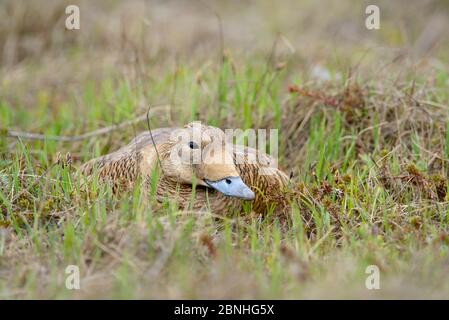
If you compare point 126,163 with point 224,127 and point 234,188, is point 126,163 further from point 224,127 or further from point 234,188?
point 224,127

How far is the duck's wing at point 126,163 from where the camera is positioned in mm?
3732

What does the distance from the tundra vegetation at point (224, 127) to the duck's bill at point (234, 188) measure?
0.58 feet

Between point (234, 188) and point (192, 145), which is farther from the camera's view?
point (192, 145)

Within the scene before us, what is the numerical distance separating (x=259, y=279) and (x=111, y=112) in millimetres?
2413

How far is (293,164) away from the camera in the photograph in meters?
4.59

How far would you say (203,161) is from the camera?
3.44 metres

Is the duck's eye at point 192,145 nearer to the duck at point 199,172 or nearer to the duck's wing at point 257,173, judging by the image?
the duck at point 199,172

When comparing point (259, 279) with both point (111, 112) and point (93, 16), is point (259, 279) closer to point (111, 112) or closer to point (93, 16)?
point (111, 112)

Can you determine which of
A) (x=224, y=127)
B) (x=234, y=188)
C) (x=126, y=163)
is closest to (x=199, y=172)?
(x=234, y=188)

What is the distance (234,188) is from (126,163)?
0.74m

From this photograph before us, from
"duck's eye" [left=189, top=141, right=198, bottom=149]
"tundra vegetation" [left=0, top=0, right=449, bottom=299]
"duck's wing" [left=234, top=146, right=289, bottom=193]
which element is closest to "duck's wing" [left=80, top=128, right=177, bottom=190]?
"tundra vegetation" [left=0, top=0, right=449, bottom=299]

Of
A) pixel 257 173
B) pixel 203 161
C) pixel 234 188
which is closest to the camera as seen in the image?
pixel 234 188

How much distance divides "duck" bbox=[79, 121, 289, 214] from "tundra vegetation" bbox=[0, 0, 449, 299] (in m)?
0.09

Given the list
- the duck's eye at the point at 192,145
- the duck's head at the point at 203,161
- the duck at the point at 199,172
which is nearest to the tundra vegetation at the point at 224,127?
the duck at the point at 199,172
